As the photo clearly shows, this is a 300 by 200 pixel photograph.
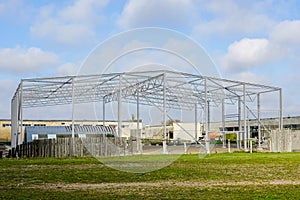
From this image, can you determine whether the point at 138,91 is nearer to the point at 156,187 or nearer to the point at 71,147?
the point at 71,147

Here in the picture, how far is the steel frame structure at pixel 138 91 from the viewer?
36469mm

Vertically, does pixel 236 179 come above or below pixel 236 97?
below

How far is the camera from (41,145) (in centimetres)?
3097

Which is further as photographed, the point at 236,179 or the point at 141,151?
the point at 141,151

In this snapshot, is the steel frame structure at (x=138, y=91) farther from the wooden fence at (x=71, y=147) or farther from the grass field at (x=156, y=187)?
the grass field at (x=156, y=187)

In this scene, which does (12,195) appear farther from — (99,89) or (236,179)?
(99,89)

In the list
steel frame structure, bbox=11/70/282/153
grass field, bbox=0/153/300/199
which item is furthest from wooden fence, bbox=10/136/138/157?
grass field, bbox=0/153/300/199

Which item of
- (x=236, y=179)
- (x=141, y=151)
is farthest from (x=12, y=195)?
(x=141, y=151)

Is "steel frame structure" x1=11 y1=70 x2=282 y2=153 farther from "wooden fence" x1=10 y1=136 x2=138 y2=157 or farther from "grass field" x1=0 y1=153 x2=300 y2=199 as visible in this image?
"grass field" x1=0 y1=153 x2=300 y2=199

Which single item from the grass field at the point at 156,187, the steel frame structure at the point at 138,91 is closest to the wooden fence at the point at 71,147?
the steel frame structure at the point at 138,91

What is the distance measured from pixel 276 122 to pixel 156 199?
5798cm

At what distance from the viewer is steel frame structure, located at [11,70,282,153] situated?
36469 millimetres

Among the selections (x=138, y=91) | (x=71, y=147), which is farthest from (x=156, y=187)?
(x=138, y=91)

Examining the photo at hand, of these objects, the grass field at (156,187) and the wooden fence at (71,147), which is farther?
the wooden fence at (71,147)
